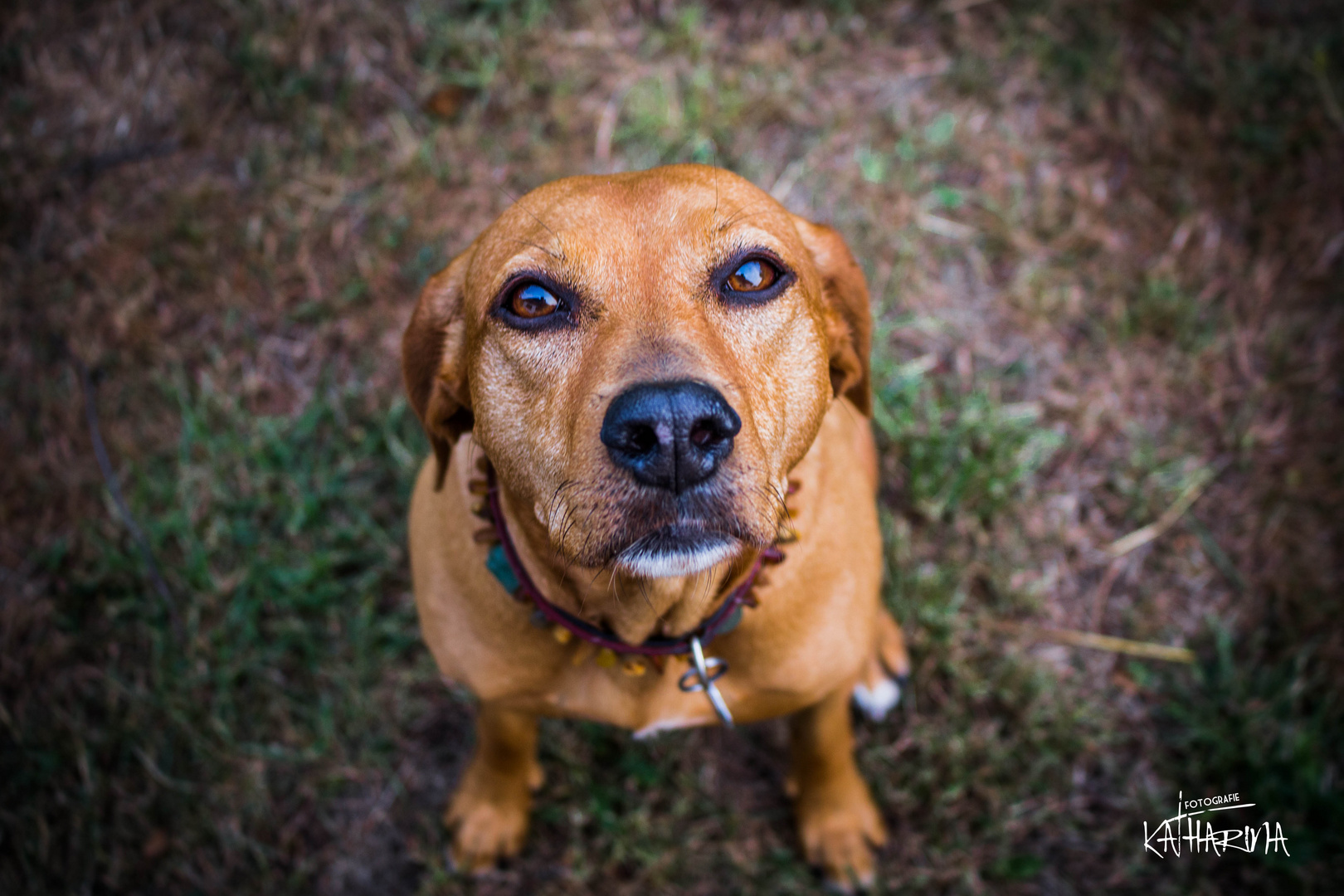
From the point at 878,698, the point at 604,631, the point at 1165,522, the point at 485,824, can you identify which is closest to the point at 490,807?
the point at 485,824

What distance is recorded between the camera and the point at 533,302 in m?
2.19

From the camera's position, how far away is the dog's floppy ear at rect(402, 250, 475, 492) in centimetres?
242

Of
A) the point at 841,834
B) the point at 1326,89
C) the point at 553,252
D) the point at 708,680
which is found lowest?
the point at 841,834

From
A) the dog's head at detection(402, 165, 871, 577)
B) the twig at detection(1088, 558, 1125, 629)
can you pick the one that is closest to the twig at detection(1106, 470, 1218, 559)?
the twig at detection(1088, 558, 1125, 629)

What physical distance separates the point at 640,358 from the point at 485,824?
7.67ft

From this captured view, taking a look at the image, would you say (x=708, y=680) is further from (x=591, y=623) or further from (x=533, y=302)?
(x=533, y=302)

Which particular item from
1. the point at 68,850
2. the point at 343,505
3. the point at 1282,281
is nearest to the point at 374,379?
the point at 343,505

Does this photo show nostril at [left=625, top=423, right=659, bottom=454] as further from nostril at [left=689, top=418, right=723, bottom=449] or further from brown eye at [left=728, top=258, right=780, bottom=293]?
brown eye at [left=728, top=258, right=780, bottom=293]

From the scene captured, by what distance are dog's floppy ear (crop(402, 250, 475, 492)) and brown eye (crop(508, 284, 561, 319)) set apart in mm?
256

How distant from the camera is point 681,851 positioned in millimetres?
3521

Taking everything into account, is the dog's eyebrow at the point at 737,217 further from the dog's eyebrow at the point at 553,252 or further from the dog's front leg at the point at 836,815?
the dog's front leg at the point at 836,815

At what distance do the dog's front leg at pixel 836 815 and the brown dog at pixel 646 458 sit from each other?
14.2 inches

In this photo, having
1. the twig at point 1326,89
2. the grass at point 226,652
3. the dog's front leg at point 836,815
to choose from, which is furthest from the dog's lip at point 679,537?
the twig at point 1326,89

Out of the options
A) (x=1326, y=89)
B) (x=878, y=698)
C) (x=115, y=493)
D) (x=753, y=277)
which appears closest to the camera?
(x=753, y=277)
